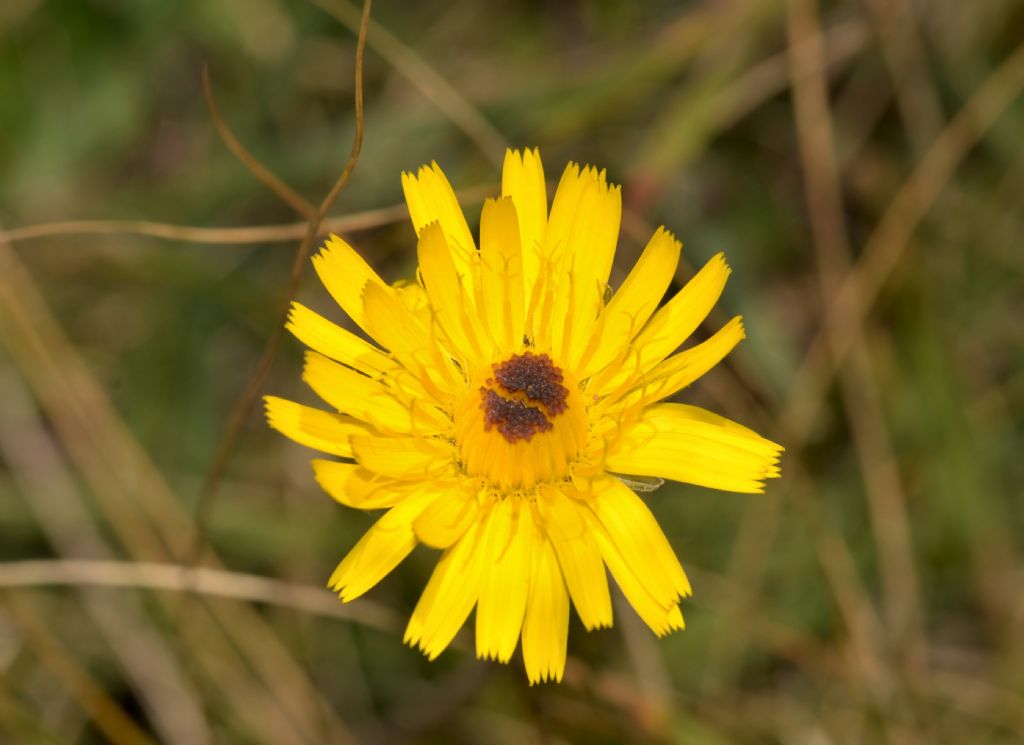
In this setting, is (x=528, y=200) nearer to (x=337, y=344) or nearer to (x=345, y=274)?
(x=345, y=274)

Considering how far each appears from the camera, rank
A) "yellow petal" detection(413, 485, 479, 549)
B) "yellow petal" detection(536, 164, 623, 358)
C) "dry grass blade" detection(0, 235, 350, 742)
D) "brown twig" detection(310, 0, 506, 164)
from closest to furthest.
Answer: "yellow petal" detection(413, 485, 479, 549) → "yellow petal" detection(536, 164, 623, 358) → "dry grass blade" detection(0, 235, 350, 742) → "brown twig" detection(310, 0, 506, 164)

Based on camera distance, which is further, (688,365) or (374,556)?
(688,365)

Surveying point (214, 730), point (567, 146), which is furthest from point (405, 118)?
point (214, 730)

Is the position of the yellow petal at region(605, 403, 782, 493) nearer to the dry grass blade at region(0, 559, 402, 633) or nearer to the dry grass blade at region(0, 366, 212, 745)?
the dry grass blade at region(0, 559, 402, 633)

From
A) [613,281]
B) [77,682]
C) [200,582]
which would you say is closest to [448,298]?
[613,281]

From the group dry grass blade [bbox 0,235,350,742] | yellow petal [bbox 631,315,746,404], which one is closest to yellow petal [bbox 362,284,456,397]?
yellow petal [bbox 631,315,746,404]
